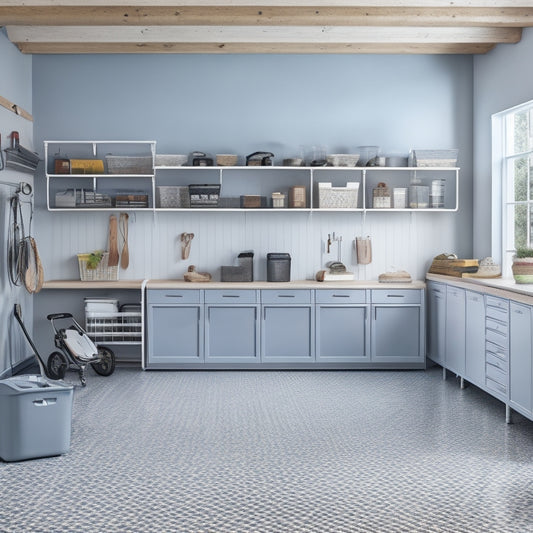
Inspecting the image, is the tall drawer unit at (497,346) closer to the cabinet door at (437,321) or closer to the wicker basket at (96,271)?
the cabinet door at (437,321)

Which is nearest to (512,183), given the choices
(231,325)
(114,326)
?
(231,325)

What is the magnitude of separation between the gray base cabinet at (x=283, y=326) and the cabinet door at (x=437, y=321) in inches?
4.6

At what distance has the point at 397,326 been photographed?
729cm

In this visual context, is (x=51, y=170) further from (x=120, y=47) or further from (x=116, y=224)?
(x=120, y=47)

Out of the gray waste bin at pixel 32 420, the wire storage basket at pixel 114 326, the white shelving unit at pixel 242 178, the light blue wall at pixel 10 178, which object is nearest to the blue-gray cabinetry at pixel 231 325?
the wire storage basket at pixel 114 326

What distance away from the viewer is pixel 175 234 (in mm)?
7781

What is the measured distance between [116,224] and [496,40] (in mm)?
4349

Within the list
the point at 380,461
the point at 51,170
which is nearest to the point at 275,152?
the point at 51,170

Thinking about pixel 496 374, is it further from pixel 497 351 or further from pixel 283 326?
pixel 283 326

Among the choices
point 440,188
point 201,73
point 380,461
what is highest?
point 201,73

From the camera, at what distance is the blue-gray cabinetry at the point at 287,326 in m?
7.26

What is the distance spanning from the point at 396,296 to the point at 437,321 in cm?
49

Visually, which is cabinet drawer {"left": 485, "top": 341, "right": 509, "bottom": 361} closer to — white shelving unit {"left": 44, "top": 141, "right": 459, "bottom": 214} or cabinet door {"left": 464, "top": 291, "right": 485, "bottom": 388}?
cabinet door {"left": 464, "top": 291, "right": 485, "bottom": 388}

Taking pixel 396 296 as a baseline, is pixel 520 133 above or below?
above
